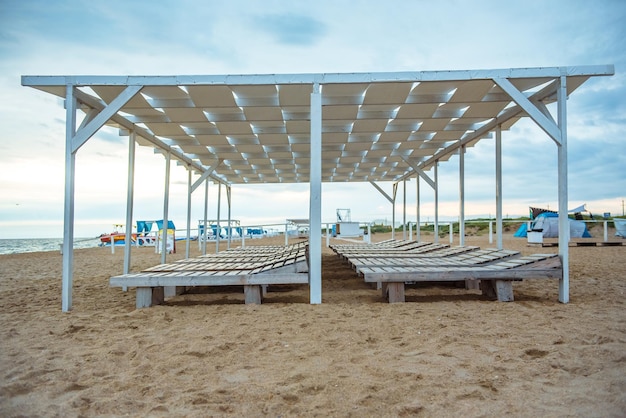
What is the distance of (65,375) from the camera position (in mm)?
3139

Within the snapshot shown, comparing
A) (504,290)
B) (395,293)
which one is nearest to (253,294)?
(395,293)

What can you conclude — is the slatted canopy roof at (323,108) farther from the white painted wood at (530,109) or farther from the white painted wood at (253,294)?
the white painted wood at (253,294)

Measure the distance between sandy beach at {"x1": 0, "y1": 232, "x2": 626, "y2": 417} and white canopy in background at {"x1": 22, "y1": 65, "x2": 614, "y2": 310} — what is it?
1076 millimetres

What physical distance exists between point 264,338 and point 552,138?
4714mm

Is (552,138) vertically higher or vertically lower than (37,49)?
lower

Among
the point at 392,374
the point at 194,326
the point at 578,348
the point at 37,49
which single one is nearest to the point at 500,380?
the point at 392,374

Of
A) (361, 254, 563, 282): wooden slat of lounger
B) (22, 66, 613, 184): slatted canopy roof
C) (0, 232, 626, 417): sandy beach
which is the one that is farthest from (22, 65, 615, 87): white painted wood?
(0, 232, 626, 417): sandy beach

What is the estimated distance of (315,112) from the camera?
19.3 feet

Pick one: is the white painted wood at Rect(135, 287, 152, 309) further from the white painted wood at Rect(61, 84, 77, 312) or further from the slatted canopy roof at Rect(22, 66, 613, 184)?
the slatted canopy roof at Rect(22, 66, 613, 184)

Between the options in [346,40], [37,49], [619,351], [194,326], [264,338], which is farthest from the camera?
[346,40]

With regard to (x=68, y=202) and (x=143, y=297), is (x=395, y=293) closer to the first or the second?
(x=143, y=297)

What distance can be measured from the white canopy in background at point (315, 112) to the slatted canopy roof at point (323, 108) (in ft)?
0.05

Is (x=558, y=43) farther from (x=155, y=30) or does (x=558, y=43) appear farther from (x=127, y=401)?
(x=127, y=401)

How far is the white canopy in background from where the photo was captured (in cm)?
575
